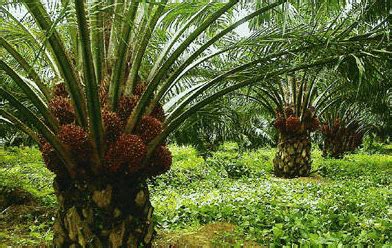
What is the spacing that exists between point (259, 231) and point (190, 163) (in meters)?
7.70

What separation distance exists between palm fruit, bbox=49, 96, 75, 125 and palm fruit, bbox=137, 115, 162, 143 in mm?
528

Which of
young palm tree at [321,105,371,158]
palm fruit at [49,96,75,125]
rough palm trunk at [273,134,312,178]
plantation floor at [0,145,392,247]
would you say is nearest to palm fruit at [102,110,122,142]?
palm fruit at [49,96,75,125]

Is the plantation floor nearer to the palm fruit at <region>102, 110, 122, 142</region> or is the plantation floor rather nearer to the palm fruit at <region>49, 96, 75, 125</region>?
the palm fruit at <region>102, 110, 122, 142</region>

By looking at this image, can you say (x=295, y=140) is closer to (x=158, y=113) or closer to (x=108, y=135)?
(x=158, y=113)

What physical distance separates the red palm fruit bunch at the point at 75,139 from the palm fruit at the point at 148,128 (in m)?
0.43

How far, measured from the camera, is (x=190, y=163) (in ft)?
38.3

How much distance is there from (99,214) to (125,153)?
53cm

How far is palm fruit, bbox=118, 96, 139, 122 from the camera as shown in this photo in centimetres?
325

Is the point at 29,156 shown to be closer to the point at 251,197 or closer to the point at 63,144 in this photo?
the point at 251,197

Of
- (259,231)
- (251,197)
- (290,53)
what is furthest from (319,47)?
(251,197)

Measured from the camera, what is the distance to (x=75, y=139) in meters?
2.97

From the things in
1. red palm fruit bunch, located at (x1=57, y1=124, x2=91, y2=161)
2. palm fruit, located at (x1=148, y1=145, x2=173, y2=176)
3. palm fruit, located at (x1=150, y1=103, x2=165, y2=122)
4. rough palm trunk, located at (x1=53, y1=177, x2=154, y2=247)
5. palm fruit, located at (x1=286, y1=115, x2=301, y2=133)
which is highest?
palm fruit, located at (x1=286, y1=115, x2=301, y2=133)

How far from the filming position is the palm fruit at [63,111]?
3.18 meters

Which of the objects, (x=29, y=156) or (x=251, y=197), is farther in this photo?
(x=29, y=156)
